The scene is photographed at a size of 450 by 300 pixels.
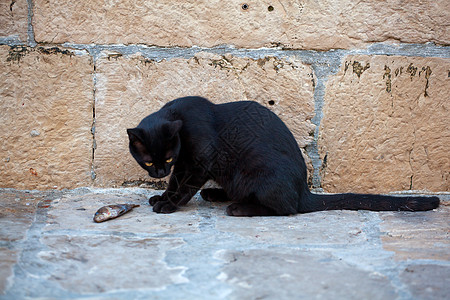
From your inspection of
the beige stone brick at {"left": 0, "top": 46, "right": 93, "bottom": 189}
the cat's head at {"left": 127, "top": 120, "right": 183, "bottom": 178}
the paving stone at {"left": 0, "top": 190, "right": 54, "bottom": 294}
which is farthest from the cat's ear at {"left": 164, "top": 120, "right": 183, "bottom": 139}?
the paving stone at {"left": 0, "top": 190, "right": 54, "bottom": 294}

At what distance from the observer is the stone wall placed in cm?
238

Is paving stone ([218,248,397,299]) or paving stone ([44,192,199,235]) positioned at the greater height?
paving stone ([218,248,397,299])

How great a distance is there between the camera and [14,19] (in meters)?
2.32

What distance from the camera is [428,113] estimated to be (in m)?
2.43

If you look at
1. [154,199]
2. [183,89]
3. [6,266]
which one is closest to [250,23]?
[183,89]

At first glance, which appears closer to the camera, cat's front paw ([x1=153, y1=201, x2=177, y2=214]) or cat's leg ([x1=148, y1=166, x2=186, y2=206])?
cat's front paw ([x1=153, y1=201, x2=177, y2=214])

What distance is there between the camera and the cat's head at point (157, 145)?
211cm

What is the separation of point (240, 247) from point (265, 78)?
46.8 inches

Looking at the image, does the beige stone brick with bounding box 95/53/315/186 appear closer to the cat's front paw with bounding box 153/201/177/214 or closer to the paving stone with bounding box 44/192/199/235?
the paving stone with bounding box 44/192/199/235

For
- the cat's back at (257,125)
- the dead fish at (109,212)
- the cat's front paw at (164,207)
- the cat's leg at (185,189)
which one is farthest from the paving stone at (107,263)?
the cat's back at (257,125)

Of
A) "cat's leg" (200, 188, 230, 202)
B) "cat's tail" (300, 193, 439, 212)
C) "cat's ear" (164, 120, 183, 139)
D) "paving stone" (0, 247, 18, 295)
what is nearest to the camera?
"paving stone" (0, 247, 18, 295)

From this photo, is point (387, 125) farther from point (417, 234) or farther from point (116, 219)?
point (116, 219)

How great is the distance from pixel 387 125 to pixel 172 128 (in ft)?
4.16

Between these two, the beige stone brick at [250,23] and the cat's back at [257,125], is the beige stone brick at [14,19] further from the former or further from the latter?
the cat's back at [257,125]
